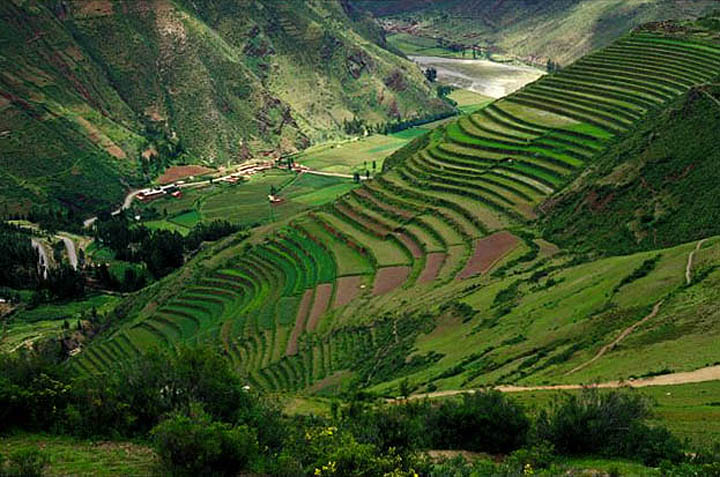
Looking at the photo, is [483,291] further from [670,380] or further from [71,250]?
[71,250]

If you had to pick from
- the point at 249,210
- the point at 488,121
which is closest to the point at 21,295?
the point at 249,210

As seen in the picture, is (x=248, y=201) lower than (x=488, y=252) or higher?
higher

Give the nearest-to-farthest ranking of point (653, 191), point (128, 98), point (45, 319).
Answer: point (653, 191) → point (45, 319) → point (128, 98)

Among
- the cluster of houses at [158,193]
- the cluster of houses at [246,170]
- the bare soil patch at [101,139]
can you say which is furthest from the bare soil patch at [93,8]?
the cluster of houses at [158,193]

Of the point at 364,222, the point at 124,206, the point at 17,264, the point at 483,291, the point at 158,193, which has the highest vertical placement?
the point at 158,193

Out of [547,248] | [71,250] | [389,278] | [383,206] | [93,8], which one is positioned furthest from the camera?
[93,8]

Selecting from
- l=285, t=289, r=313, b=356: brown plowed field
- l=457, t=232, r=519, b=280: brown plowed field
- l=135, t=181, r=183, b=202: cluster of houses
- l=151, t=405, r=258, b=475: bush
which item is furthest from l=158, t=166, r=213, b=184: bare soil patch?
l=151, t=405, r=258, b=475: bush

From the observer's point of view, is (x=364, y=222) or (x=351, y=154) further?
(x=351, y=154)

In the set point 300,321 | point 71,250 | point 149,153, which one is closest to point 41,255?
point 71,250
